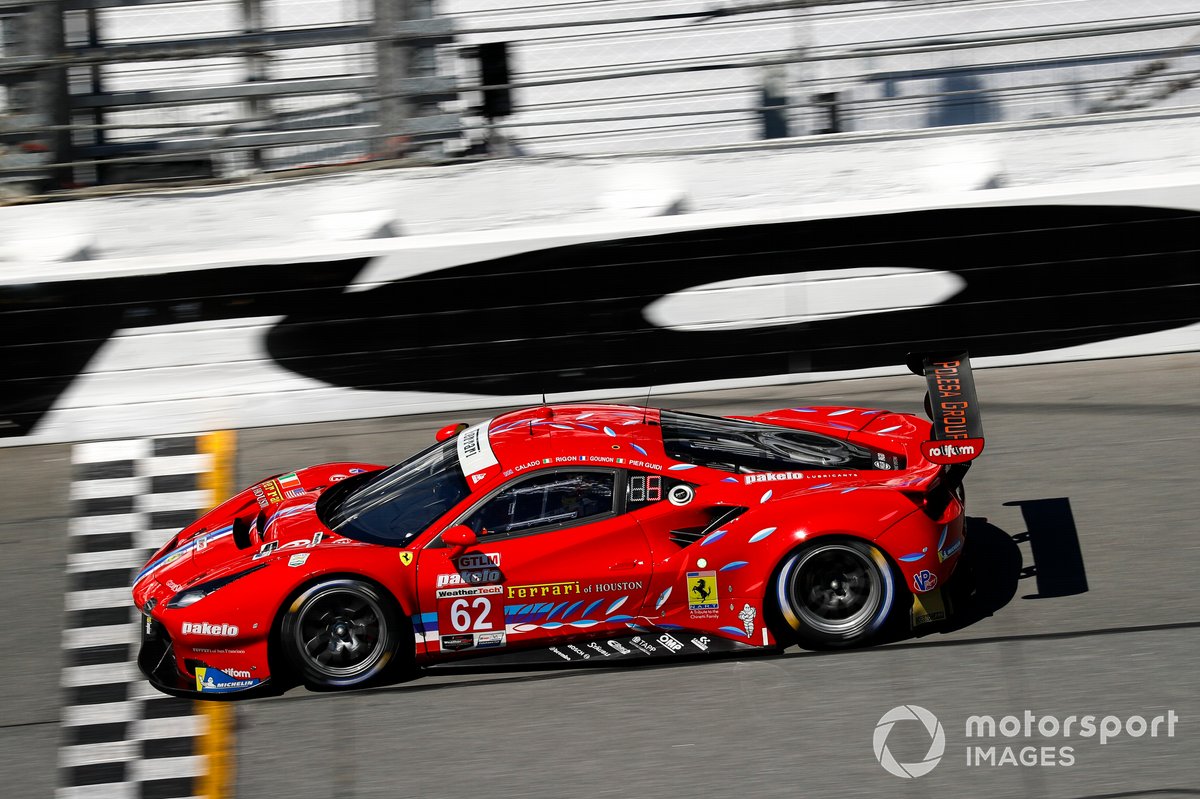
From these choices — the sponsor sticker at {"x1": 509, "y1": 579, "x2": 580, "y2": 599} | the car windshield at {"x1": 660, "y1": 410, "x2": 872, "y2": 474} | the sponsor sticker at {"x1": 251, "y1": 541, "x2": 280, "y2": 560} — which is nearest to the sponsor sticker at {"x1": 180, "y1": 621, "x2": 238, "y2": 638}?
the sponsor sticker at {"x1": 251, "y1": 541, "x2": 280, "y2": 560}

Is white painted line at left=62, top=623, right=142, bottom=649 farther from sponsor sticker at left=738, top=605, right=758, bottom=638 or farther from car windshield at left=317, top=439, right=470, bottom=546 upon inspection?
sponsor sticker at left=738, top=605, right=758, bottom=638

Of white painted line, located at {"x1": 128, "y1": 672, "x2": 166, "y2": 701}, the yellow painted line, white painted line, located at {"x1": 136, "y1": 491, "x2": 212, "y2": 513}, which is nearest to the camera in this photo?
the yellow painted line

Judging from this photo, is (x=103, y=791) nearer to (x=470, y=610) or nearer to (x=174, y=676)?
(x=174, y=676)

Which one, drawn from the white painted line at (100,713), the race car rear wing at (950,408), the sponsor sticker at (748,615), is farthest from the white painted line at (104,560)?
the race car rear wing at (950,408)

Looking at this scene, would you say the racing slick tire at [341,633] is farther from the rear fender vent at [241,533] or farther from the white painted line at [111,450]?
the white painted line at [111,450]

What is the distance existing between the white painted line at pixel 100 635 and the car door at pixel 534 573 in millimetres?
2001

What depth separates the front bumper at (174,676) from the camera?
581cm

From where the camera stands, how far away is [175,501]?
26.6ft

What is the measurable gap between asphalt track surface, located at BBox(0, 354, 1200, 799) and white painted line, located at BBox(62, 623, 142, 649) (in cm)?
9

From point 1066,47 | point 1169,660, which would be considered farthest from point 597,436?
point 1066,47

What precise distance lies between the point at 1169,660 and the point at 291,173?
7.09 metres

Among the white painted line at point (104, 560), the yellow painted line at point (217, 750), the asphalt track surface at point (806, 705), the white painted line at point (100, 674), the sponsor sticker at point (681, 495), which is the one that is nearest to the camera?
the asphalt track surface at point (806, 705)

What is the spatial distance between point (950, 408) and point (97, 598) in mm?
4806

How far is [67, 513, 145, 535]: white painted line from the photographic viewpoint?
7883 millimetres
